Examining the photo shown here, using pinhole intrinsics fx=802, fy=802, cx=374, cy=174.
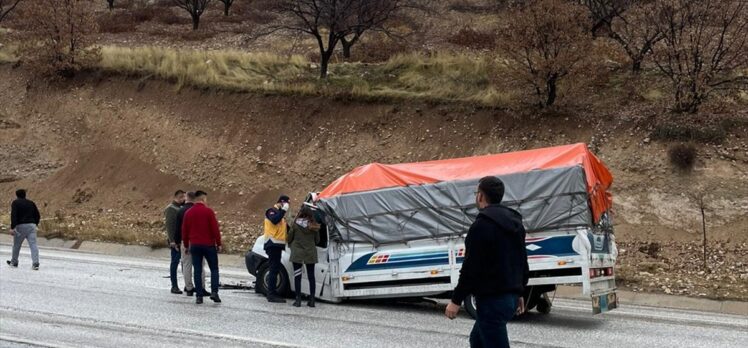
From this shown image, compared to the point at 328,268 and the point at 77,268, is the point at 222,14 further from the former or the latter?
the point at 328,268

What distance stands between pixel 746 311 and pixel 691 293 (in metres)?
1.06

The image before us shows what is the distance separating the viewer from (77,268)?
17328mm

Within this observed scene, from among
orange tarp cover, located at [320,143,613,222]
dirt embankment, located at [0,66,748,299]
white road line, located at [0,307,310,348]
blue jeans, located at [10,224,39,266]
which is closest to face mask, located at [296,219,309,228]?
orange tarp cover, located at [320,143,613,222]

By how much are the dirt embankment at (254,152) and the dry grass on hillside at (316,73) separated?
635 millimetres

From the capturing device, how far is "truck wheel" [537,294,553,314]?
496 inches

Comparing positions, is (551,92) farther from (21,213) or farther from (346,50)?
(21,213)

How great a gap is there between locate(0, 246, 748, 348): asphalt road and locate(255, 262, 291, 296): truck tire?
0.81ft

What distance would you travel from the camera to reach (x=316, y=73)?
112ft

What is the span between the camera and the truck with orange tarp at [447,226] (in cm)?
1167

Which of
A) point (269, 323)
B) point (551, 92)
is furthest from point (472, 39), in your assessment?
point (269, 323)

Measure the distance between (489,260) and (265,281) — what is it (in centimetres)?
803

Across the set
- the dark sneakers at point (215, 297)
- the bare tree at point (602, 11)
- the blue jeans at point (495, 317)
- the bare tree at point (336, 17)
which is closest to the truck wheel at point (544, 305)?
the dark sneakers at point (215, 297)

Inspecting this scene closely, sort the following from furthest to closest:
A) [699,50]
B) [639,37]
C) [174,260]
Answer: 1. [639,37]
2. [699,50]
3. [174,260]

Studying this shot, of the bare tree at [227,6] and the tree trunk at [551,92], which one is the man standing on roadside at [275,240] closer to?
the tree trunk at [551,92]
